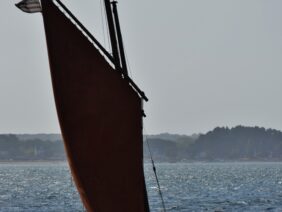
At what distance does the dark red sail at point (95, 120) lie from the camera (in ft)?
68.7

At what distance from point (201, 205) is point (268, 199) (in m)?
10.7

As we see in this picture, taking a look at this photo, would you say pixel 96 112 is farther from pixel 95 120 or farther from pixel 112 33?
pixel 112 33

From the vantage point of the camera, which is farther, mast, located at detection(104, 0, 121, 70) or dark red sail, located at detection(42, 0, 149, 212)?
mast, located at detection(104, 0, 121, 70)

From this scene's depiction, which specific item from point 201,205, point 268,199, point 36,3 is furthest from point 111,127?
point 268,199

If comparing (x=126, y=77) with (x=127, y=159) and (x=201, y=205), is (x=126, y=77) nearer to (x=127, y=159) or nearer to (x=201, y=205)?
(x=127, y=159)

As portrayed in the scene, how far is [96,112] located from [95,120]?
0.63ft

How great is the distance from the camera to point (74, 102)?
68.9 feet

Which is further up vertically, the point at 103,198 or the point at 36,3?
the point at 36,3

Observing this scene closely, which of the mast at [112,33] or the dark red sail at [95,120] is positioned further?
the mast at [112,33]

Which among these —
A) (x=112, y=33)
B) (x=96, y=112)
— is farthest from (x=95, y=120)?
(x=112, y=33)

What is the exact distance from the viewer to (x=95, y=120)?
2122cm

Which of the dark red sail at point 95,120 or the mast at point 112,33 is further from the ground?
the mast at point 112,33

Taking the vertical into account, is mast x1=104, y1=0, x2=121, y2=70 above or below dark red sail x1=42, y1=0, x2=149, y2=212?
above

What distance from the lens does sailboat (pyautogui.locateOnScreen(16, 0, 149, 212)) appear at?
20953 millimetres
